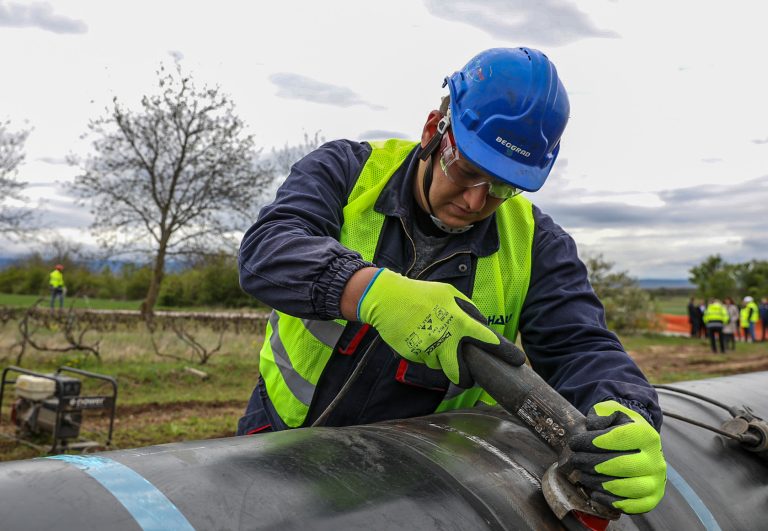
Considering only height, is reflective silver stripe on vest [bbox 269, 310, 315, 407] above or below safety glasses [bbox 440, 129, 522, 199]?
below

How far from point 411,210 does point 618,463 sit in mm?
1083

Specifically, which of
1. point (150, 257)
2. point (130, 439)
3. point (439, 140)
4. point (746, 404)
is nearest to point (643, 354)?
point (150, 257)

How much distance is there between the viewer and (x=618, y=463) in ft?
5.57

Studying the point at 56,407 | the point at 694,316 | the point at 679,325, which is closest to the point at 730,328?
the point at 694,316

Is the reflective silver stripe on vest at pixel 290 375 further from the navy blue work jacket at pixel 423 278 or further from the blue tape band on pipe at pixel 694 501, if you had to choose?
the blue tape band on pipe at pixel 694 501

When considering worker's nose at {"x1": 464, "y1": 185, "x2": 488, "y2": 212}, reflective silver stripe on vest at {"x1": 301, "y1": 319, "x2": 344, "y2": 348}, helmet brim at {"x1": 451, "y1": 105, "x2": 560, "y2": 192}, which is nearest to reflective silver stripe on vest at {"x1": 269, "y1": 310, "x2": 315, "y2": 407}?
reflective silver stripe on vest at {"x1": 301, "y1": 319, "x2": 344, "y2": 348}

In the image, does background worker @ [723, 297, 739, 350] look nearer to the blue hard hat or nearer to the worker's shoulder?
the worker's shoulder

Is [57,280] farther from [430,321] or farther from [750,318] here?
[750,318]

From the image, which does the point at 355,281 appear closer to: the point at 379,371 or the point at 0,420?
the point at 379,371

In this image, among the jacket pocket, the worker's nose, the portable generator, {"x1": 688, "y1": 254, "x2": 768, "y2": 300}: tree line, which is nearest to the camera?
the worker's nose

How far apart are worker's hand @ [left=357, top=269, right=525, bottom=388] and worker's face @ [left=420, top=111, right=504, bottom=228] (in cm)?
46

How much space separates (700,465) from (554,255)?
0.84m

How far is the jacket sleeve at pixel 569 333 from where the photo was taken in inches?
87.5

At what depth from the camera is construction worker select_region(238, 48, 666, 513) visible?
1.87m
